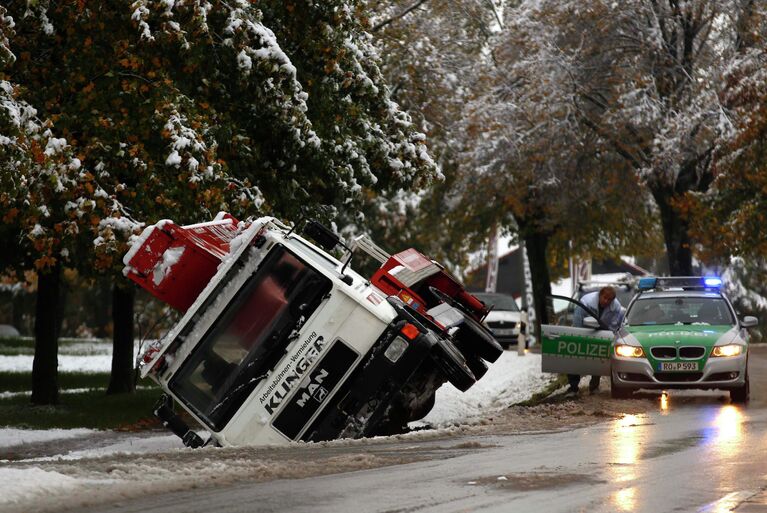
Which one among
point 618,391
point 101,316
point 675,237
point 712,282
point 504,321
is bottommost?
point 101,316

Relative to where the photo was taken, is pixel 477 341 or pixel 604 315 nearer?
pixel 477 341

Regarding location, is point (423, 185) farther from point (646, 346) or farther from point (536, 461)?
point (536, 461)

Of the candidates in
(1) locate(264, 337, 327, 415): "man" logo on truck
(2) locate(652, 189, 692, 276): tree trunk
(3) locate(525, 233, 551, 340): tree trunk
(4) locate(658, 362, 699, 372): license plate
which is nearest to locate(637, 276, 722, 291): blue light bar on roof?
(4) locate(658, 362, 699, 372): license plate

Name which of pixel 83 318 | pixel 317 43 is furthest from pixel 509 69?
pixel 83 318

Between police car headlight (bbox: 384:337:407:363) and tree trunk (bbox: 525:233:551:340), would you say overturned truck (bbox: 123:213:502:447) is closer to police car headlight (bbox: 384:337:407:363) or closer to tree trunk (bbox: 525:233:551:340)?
police car headlight (bbox: 384:337:407:363)

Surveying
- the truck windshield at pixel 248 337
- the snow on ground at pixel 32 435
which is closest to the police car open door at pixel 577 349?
the snow on ground at pixel 32 435

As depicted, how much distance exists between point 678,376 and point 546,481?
8.77m

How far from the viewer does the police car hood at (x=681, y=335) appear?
1906cm

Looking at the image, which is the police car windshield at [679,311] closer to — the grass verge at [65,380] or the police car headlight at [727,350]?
the police car headlight at [727,350]

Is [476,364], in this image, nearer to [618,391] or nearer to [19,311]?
[618,391]

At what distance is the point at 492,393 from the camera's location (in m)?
26.2

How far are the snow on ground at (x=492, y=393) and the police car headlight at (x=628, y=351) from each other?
1939 mm

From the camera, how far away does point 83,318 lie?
74.1 m

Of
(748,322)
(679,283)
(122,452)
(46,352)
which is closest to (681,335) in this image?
(748,322)
